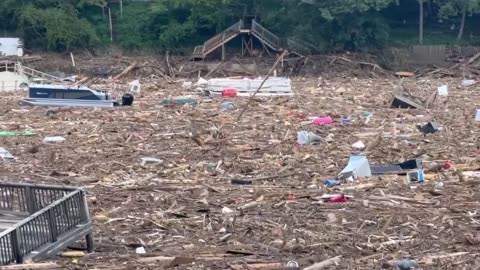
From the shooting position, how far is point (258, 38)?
2167 inches

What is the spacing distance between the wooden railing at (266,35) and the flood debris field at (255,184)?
21565mm

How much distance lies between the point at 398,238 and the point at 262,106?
1918 centimetres

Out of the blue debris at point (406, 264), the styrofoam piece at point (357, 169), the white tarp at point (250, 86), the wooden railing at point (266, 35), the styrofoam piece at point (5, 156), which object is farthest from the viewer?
the wooden railing at point (266, 35)

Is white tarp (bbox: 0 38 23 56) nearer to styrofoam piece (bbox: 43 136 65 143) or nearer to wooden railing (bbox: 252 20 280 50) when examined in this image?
wooden railing (bbox: 252 20 280 50)

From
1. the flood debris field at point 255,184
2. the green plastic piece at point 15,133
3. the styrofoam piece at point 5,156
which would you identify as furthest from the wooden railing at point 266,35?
the styrofoam piece at point 5,156

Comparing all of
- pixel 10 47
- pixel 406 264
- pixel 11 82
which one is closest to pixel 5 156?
pixel 406 264

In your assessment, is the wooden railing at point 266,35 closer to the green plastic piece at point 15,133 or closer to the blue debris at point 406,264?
the green plastic piece at point 15,133

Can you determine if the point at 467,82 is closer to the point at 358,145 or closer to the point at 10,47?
the point at 358,145

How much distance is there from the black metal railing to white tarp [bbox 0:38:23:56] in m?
41.7

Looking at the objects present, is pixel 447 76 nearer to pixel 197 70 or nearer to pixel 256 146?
pixel 197 70

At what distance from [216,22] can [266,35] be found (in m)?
3.92

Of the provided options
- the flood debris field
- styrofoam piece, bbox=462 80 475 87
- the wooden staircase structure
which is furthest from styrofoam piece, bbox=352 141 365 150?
the wooden staircase structure

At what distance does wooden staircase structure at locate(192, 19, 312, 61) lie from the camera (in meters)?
54.0

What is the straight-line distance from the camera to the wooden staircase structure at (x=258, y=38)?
5400 centimetres
